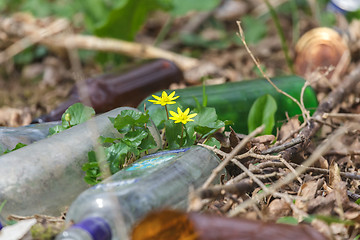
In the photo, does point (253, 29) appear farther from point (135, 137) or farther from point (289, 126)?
point (135, 137)

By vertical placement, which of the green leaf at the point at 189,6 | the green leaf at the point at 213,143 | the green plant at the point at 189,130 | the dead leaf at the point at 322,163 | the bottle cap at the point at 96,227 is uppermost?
the green leaf at the point at 189,6

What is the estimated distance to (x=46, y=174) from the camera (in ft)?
3.98

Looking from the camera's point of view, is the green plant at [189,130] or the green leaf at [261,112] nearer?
the green plant at [189,130]

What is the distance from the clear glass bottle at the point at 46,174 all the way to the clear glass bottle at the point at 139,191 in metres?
0.16

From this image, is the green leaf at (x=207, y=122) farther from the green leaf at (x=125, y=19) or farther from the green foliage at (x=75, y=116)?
the green leaf at (x=125, y=19)

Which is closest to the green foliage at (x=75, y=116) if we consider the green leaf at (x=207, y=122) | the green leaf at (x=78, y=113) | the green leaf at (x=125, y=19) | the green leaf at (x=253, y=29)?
the green leaf at (x=78, y=113)

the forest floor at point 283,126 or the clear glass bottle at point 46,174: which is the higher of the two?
the clear glass bottle at point 46,174

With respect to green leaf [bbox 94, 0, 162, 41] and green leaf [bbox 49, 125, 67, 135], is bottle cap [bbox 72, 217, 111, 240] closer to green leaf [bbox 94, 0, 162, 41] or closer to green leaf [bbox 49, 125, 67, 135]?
green leaf [bbox 49, 125, 67, 135]

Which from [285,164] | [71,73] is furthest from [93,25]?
[285,164]

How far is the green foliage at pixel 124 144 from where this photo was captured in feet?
4.06

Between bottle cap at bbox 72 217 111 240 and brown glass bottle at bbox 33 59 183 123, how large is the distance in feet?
3.62

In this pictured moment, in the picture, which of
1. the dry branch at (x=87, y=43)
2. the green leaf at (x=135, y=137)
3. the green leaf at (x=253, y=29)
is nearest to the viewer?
the green leaf at (x=135, y=137)

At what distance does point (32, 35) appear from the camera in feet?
10.5

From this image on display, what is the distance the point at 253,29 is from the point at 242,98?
194cm
